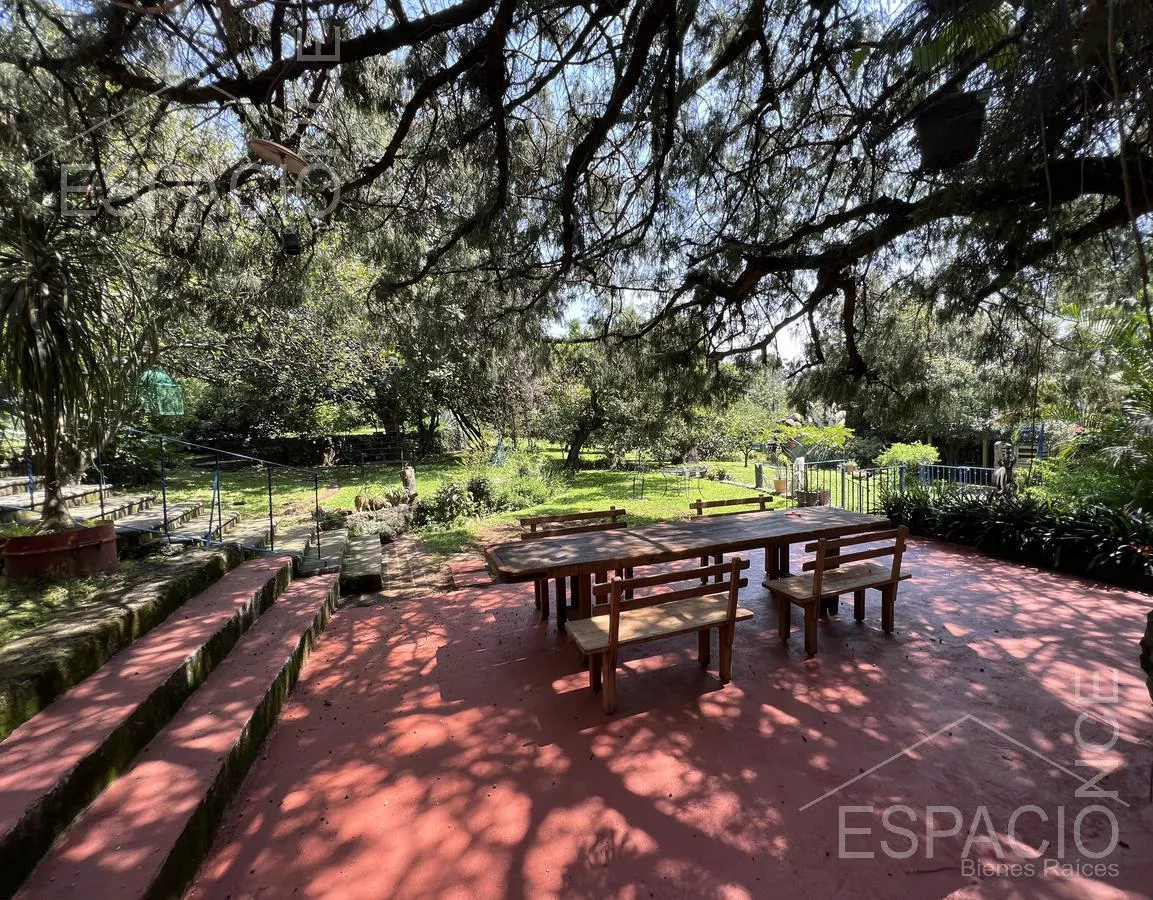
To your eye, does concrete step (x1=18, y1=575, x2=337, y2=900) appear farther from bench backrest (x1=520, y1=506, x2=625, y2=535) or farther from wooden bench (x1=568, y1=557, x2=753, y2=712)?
bench backrest (x1=520, y1=506, x2=625, y2=535)

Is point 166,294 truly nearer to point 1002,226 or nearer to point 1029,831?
point 1002,226

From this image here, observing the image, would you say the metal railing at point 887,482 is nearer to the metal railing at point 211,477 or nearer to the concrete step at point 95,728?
the metal railing at point 211,477

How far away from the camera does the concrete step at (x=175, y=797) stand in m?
1.63

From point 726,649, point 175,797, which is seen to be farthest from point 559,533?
point 175,797

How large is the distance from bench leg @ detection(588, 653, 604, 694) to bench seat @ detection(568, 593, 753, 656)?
153 millimetres

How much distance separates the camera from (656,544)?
3750 mm

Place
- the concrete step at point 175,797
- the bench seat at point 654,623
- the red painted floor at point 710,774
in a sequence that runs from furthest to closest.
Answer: the bench seat at point 654,623 → the red painted floor at point 710,774 → the concrete step at point 175,797

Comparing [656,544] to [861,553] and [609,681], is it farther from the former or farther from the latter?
[861,553]

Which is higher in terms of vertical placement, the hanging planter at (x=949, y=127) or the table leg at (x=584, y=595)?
the hanging planter at (x=949, y=127)

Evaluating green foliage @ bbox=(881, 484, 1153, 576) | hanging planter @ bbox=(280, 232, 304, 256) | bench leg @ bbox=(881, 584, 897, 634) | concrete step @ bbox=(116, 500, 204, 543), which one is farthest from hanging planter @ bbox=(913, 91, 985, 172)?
concrete step @ bbox=(116, 500, 204, 543)

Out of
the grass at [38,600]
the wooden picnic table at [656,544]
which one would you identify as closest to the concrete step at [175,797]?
the grass at [38,600]

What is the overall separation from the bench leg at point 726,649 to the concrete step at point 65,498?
18.2 ft

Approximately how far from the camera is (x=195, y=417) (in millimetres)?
14914

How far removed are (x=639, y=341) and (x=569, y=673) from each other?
330cm
